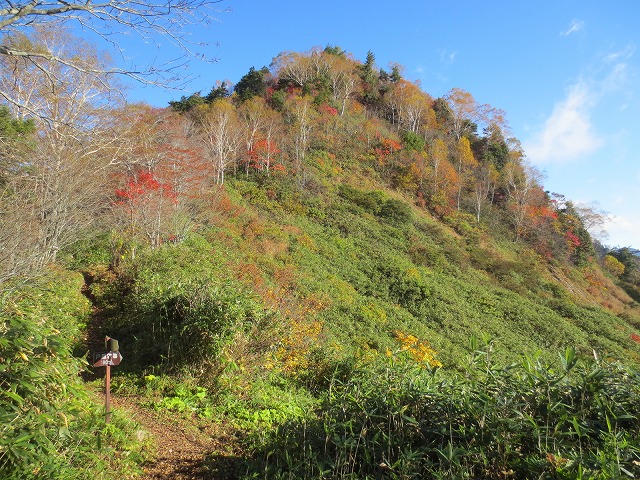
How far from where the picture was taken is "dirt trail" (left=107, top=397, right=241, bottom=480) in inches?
141

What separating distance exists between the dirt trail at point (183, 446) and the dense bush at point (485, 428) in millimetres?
749

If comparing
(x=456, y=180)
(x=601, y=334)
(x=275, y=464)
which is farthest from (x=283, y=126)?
(x=275, y=464)

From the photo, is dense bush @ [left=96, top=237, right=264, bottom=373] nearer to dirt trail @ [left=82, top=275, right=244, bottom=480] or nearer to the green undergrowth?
dirt trail @ [left=82, top=275, right=244, bottom=480]

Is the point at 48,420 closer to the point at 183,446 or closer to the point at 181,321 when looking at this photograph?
the point at 183,446

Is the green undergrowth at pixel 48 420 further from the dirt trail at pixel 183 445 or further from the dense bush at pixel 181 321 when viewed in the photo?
the dense bush at pixel 181 321

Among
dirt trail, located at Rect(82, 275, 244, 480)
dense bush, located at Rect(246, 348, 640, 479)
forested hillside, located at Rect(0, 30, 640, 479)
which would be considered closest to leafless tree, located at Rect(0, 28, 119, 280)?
forested hillside, located at Rect(0, 30, 640, 479)

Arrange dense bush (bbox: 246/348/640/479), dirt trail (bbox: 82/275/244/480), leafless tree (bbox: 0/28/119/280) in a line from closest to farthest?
dense bush (bbox: 246/348/640/479) < dirt trail (bbox: 82/275/244/480) < leafless tree (bbox: 0/28/119/280)

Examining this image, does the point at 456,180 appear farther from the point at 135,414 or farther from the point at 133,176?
the point at 135,414

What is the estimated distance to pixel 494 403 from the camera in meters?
2.64

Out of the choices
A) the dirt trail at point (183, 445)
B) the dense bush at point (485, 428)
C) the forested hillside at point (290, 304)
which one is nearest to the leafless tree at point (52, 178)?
the forested hillside at point (290, 304)

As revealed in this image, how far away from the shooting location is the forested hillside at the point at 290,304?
2604 mm

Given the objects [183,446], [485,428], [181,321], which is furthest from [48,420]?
[181,321]

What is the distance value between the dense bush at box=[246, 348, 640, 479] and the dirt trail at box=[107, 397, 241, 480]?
0.75 metres

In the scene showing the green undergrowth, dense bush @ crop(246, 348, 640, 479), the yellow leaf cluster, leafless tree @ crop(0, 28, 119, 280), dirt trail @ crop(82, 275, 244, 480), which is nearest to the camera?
dense bush @ crop(246, 348, 640, 479)
